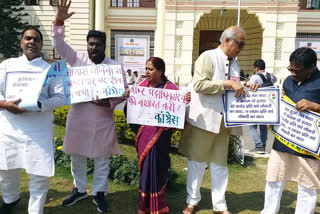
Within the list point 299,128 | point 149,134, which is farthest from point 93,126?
point 299,128

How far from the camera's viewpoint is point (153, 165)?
3.26 meters

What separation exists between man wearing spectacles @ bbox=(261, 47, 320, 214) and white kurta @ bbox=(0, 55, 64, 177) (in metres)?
2.35

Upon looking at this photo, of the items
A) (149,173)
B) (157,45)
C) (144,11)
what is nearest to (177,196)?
(149,173)

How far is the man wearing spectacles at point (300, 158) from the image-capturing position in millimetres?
2854

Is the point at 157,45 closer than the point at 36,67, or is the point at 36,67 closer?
the point at 36,67

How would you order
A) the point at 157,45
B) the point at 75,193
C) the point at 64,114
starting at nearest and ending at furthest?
the point at 75,193 → the point at 64,114 → the point at 157,45

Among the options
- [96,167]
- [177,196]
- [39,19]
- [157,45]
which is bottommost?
[177,196]

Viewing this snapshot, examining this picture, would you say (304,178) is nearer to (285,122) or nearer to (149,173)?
(285,122)

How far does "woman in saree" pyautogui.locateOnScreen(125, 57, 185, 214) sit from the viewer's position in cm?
326

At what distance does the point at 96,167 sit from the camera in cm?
358

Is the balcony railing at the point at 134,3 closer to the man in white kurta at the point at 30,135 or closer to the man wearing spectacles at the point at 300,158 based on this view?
the man in white kurta at the point at 30,135

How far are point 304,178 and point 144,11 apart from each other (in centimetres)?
1876

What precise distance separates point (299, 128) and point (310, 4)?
21.1m

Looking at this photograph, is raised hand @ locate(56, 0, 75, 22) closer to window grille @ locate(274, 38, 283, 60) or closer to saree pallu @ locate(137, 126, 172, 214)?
saree pallu @ locate(137, 126, 172, 214)
